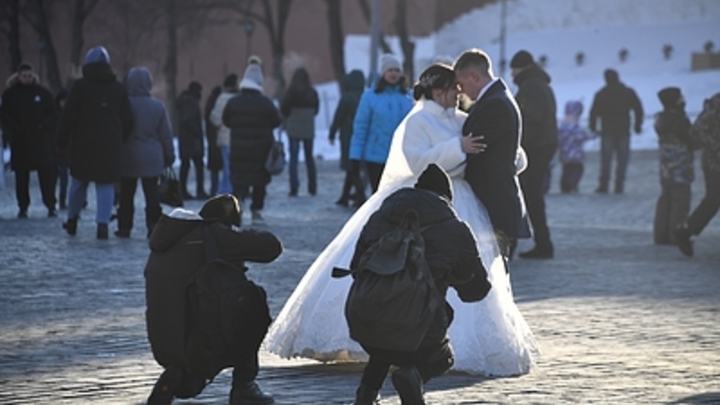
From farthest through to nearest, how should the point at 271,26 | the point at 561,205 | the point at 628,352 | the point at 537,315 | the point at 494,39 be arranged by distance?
the point at 494,39
the point at 271,26
the point at 561,205
the point at 537,315
the point at 628,352

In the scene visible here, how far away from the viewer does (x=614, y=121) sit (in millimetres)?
28250

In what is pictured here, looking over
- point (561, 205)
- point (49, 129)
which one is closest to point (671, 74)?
point (561, 205)

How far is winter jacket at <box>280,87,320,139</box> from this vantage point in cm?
2559

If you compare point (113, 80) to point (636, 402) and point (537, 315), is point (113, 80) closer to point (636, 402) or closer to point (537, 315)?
point (537, 315)

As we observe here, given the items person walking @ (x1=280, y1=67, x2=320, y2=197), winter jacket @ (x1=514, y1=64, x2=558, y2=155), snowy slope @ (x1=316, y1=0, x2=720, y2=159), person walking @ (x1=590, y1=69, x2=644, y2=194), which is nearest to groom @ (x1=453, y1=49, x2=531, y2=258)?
winter jacket @ (x1=514, y1=64, x2=558, y2=155)

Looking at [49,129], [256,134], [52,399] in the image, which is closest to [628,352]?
[52,399]

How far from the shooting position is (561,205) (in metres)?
25.6

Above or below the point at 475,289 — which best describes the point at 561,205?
below

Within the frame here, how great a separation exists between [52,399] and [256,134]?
37.7 ft

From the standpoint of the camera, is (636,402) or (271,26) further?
(271,26)

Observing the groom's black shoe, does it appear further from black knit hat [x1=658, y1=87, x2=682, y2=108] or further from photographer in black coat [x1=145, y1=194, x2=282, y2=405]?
photographer in black coat [x1=145, y1=194, x2=282, y2=405]

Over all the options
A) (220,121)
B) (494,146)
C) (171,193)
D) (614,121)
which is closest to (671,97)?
(171,193)

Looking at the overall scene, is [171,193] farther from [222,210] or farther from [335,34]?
[335,34]

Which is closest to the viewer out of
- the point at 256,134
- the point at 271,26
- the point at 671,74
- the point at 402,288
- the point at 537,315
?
the point at 402,288
